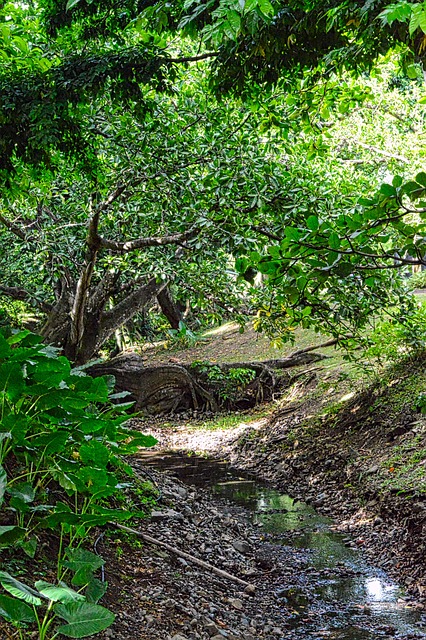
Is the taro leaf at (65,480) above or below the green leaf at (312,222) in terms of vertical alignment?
below

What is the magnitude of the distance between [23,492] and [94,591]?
530 millimetres

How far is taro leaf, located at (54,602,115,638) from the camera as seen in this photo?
213cm

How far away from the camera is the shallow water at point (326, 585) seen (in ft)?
13.3

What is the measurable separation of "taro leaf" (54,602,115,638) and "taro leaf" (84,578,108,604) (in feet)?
0.92

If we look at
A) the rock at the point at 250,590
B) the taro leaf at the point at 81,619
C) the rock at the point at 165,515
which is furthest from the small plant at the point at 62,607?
the rock at the point at 165,515

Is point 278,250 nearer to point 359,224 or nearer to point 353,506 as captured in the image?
point 359,224

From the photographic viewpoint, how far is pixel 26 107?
168 inches

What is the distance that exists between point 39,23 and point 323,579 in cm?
565

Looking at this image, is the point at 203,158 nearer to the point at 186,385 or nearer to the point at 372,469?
the point at 372,469

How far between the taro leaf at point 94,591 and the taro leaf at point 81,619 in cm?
28

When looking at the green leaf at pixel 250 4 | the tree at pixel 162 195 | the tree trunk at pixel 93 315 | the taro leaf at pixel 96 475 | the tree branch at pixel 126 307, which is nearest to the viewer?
the green leaf at pixel 250 4

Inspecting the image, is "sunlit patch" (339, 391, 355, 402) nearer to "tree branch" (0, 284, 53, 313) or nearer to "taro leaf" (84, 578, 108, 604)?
"tree branch" (0, 284, 53, 313)

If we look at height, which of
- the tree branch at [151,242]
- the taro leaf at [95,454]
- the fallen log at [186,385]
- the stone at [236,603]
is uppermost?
the tree branch at [151,242]

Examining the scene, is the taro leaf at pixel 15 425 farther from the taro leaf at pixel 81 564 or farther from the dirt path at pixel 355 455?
the dirt path at pixel 355 455
